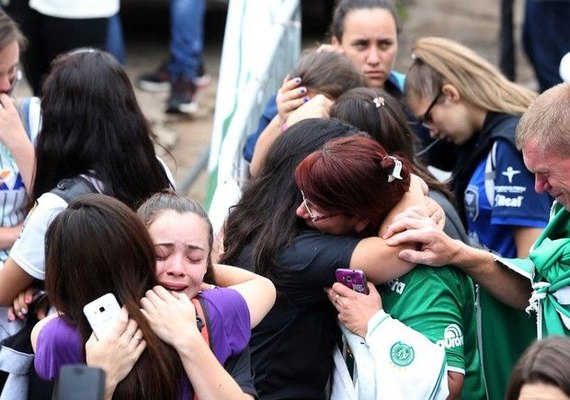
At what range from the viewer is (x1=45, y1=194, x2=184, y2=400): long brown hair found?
9.45ft

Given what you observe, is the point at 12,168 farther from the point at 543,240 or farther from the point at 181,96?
the point at 181,96

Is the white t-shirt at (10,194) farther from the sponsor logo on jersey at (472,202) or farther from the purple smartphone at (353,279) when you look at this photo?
the sponsor logo on jersey at (472,202)

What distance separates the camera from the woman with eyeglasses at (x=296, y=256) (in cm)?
345

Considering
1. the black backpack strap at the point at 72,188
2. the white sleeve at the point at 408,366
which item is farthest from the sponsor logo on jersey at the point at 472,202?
the black backpack strap at the point at 72,188

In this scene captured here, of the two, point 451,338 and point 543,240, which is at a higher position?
point 543,240

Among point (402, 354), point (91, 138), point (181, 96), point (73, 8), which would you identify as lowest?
point (181, 96)

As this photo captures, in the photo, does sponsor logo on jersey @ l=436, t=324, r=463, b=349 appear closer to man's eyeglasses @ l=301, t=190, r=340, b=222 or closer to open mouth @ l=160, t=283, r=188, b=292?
man's eyeglasses @ l=301, t=190, r=340, b=222

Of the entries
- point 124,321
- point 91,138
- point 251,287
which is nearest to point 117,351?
point 124,321

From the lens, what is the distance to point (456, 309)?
11.3 feet

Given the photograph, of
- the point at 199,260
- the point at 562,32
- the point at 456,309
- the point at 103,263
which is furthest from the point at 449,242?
the point at 562,32

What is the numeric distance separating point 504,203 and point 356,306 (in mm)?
1178

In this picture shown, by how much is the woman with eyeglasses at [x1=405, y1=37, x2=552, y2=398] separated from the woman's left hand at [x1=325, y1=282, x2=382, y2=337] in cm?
111

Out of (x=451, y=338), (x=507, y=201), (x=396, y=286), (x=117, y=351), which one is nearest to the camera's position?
(x=117, y=351)

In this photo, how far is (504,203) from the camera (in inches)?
171
